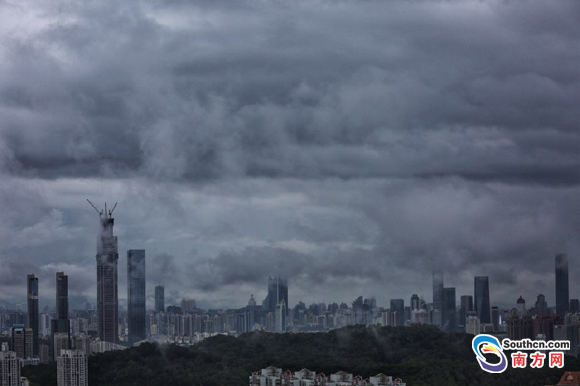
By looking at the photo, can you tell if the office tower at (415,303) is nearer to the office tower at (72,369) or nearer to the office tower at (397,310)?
the office tower at (397,310)

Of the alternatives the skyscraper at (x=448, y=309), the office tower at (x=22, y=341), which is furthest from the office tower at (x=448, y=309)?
the office tower at (x=22, y=341)

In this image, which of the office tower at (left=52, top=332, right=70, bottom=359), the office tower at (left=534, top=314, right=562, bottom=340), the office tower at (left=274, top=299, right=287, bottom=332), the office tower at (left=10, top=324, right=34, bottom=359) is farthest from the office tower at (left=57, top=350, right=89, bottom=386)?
the office tower at (left=274, top=299, right=287, bottom=332)

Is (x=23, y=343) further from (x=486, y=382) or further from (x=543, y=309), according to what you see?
(x=486, y=382)

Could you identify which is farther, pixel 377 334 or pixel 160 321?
pixel 160 321

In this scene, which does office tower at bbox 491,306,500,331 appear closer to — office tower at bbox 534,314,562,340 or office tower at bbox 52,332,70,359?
office tower at bbox 534,314,562,340

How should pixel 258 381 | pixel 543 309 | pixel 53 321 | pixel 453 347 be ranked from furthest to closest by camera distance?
pixel 53 321, pixel 543 309, pixel 453 347, pixel 258 381

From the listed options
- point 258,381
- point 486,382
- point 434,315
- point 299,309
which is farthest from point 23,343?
point 486,382

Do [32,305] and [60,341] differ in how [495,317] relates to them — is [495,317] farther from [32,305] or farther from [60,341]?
[32,305]
